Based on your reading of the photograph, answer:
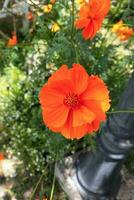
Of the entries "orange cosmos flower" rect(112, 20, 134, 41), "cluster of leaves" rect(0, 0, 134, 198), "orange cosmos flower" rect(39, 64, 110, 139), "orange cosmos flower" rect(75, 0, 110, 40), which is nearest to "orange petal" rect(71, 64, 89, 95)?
"orange cosmos flower" rect(39, 64, 110, 139)

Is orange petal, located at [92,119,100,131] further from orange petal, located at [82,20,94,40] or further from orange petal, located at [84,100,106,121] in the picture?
orange petal, located at [82,20,94,40]

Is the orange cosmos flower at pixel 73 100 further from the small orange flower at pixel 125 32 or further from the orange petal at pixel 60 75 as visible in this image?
the small orange flower at pixel 125 32

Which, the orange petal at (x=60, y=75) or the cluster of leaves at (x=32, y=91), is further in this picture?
the cluster of leaves at (x=32, y=91)

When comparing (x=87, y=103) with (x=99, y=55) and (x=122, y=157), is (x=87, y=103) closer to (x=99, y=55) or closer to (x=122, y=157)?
(x=122, y=157)

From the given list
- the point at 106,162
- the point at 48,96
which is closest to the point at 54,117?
the point at 48,96

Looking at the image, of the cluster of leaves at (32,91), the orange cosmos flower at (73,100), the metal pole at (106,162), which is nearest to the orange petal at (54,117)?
the orange cosmos flower at (73,100)

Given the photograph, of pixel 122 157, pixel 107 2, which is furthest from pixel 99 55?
pixel 107 2

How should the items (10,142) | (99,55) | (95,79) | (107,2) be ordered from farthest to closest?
(10,142), (99,55), (107,2), (95,79)
